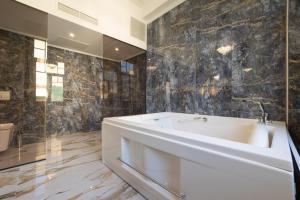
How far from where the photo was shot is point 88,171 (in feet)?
5.85

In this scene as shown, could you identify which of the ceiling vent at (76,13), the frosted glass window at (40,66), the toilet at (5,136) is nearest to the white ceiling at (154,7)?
the ceiling vent at (76,13)

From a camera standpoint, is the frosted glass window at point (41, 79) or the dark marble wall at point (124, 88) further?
the dark marble wall at point (124, 88)

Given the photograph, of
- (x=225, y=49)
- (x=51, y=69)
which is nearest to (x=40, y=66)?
(x=51, y=69)

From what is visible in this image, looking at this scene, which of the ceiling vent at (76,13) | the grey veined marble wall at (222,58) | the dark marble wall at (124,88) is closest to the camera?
the grey veined marble wall at (222,58)

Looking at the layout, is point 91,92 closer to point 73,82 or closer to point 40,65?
point 73,82

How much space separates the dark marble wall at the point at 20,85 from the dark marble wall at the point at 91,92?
1.62 feet

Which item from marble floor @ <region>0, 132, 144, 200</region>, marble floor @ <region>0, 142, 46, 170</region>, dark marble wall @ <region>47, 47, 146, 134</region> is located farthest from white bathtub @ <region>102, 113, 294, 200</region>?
dark marble wall @ <region>47, 47, 146, 134</region>

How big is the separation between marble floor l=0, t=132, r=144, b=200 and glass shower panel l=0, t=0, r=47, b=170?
0.48m

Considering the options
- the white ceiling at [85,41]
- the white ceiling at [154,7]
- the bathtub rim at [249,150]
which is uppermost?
the white ceiling at [154,7]

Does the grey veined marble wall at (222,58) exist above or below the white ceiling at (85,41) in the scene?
below

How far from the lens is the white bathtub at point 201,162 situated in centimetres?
69

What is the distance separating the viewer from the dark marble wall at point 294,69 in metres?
1.49

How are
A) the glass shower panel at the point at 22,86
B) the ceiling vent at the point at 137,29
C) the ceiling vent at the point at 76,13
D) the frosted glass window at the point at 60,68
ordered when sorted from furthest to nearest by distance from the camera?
the frosted glass window at the point at 60,68 → the ceiling vent at the point at 137,29 → the glass shower panel at the point at 22,86 → the ceiling vent at the point at 76,13

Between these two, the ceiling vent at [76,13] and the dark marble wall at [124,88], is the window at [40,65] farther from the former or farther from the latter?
the dark marble wall at [124,88]
